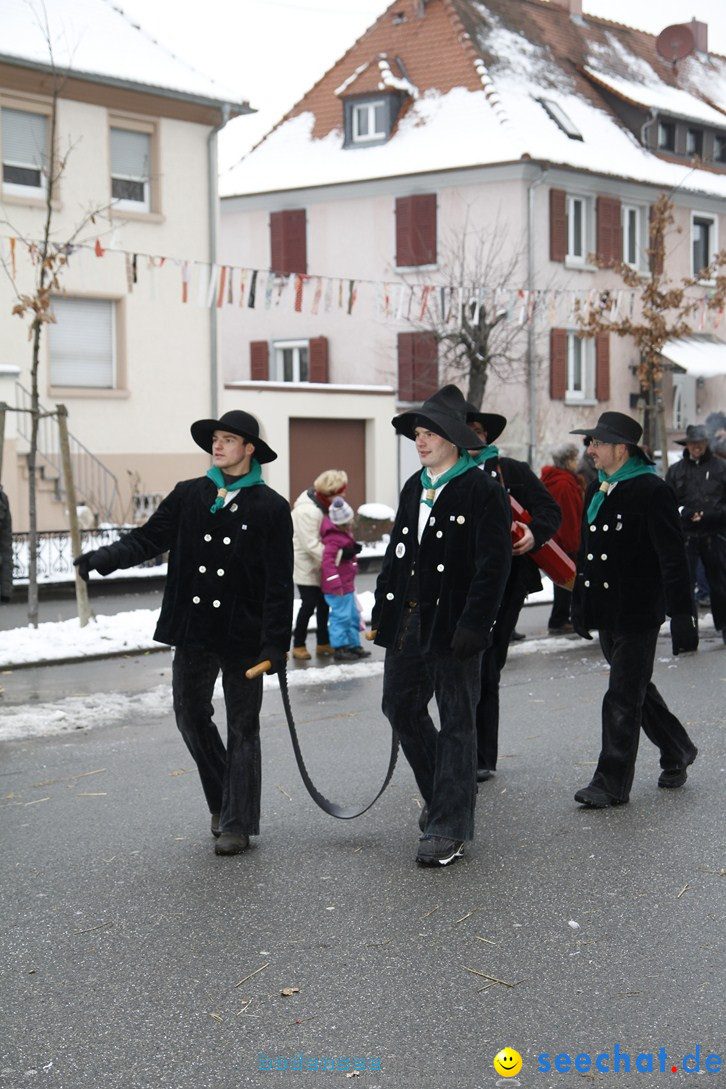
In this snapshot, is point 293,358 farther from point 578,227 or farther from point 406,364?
point 578,227

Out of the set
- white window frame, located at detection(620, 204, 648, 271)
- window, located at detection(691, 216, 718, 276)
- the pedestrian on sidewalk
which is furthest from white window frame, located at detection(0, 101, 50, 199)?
window, located at detection(691, 216, 718, 276)

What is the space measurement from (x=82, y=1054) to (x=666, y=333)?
2279 centimetres

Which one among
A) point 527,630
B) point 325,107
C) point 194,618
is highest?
point 325,107

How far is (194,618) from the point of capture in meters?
6.06

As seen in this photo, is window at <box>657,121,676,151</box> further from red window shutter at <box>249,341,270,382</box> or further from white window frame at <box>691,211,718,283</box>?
red window shutter at <box>249,341,270,382</box>

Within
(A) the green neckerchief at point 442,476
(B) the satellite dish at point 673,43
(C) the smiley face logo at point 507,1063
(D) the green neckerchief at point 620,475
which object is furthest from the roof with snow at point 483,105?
(C) the smiley face logo at point 507,1063

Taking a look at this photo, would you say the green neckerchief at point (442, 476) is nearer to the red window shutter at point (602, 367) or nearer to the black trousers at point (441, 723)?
the black trousers at point (441, 723)

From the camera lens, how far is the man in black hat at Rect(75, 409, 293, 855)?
605 cm

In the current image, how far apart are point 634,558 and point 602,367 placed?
96.1ft

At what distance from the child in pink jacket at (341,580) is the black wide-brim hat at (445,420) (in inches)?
228

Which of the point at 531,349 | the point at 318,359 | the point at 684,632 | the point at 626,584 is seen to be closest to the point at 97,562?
the point at 626,584

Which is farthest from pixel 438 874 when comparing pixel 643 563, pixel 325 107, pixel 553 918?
pixel 325 107

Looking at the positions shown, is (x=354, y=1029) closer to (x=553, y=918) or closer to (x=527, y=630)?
(x=553, y=918)

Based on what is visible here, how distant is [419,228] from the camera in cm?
3422
